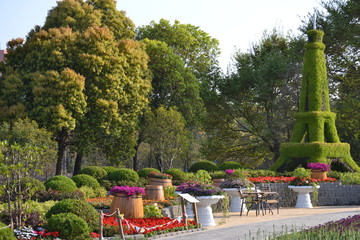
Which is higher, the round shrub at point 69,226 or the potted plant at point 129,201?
the potted plant at point 129,201

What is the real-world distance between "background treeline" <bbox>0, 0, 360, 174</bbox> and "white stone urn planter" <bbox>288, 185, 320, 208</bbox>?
39.0 ft

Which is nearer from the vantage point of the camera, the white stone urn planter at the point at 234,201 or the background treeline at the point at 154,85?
the white stone urn planter at the point at 234,201

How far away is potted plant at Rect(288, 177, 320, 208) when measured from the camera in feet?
65.5

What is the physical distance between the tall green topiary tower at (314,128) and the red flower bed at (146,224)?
1353 centimetres

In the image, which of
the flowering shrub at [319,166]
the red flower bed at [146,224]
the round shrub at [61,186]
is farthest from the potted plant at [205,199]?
the flowering shrub at [319,166]

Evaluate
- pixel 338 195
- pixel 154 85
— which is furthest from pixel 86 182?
pixel 154 85

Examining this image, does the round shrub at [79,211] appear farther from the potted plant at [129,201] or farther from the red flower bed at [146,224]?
the potted plant at [129,201]

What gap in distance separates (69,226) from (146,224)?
248 centimetres

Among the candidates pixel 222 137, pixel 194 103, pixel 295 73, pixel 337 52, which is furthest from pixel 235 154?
pixel 337 52

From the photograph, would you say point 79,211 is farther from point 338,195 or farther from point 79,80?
point 79,80

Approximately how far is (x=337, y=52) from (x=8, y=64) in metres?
21.9

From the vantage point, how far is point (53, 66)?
29.2 m

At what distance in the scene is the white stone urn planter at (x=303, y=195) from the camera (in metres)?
19.9

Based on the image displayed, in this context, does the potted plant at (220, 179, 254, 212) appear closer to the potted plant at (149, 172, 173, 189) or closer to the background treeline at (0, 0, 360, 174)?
the potted plant at (149, 172, 173, 189)
